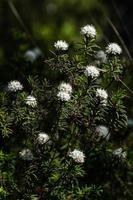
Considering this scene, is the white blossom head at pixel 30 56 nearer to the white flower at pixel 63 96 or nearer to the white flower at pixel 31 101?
the white flower at pixel 31 101

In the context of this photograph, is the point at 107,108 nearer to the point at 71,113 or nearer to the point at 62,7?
the point at 71,113

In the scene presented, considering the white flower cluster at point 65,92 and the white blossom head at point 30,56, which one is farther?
the white blossom head at point 30,56

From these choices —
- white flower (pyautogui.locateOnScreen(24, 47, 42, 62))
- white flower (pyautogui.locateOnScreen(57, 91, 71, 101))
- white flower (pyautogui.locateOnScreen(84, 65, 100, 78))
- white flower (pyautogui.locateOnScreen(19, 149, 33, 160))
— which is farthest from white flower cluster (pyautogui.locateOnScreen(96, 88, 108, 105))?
white flower (pyautogui.locateOnScreen(24, 47, 42, 62))

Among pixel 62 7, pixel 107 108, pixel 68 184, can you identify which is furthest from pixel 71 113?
pixel 62 7

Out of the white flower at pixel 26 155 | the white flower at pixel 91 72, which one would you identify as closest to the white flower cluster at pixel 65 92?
the white flower at pixel 91 72

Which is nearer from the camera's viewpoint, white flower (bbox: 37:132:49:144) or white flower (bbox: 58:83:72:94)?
white flower (bbox: 58:83:72:94)

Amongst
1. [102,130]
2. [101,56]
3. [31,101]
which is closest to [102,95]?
[31,101]

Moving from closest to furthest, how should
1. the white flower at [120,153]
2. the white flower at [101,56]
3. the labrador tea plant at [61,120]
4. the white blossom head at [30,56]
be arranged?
the labrador tea plant at [61,120] < the white flower at [120,153] < the white flower at [101,56] < the white blossom head at [30,56]

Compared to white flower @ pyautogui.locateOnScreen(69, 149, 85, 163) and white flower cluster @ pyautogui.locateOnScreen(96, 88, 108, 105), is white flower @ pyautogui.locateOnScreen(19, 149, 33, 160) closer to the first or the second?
white flower @ pyautogui.locateOnScreen(69, 149, 85, 163)
